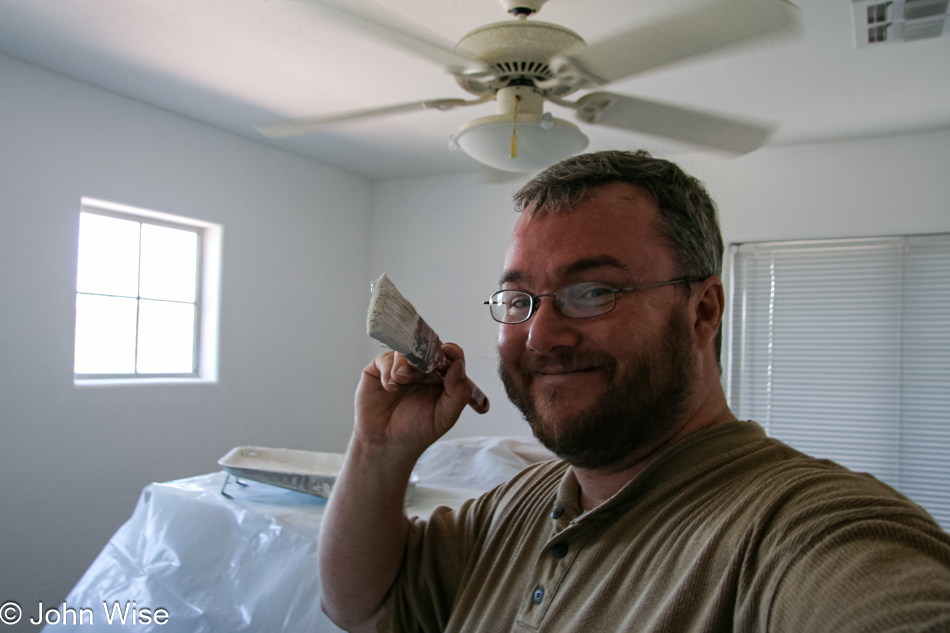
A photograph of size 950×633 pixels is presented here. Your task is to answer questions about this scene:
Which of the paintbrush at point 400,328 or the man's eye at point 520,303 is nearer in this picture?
the paintbrush at point 400,328

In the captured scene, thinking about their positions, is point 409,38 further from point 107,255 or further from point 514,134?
point 107,255

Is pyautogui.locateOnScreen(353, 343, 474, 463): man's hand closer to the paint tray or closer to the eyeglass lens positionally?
the eyeglass lens

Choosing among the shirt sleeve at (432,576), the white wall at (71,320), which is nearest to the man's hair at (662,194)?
the shirt sleeve at (432,576)

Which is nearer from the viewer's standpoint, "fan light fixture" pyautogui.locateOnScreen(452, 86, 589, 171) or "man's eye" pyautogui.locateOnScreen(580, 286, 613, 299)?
"man's eye" pyautogui.locateOnScreen(580, 286, 613, 299)

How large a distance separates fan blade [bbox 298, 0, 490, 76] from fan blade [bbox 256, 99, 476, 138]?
0.63ft

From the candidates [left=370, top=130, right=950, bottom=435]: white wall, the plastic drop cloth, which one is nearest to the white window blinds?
[left=370, top=130, right=950, bottom=435]: white wall

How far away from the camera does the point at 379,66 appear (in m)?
2.87

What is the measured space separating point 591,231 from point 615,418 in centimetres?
26

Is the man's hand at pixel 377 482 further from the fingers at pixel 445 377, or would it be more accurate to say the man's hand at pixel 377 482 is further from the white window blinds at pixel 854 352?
the white window blinds at pixel 854 352

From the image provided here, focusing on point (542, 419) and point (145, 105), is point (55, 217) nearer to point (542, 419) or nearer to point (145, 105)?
point (145, 105)

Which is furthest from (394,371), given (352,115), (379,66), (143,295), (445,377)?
(143,295)

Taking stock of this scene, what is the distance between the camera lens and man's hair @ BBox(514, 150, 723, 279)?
0.91m

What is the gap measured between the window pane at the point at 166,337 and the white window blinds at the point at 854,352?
11.0 ft

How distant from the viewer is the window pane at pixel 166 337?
3609mm
